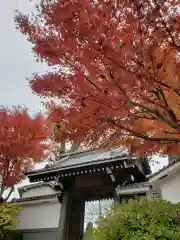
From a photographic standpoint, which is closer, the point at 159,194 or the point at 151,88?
the point at 151,88

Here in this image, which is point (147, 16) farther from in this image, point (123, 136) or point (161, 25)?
point (123, 136)

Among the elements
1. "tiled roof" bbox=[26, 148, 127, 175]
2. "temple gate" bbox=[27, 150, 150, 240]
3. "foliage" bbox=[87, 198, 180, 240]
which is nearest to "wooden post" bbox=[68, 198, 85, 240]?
"temple gate" bbox=[27, 150, 150, 240]

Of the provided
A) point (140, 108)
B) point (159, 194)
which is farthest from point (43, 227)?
point (140, 108)

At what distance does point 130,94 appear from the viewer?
24.5ft

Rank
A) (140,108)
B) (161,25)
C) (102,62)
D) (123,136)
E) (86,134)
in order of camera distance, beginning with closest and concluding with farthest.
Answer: (161,25) < (102,62) < (140,108) < (86,134) < (123,136)

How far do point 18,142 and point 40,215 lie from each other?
350 cm

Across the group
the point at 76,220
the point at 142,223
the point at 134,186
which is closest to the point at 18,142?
the point at 76,220

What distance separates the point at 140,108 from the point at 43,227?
27.5 ft

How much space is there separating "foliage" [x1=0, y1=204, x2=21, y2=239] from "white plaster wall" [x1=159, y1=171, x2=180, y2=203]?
6.33 metres

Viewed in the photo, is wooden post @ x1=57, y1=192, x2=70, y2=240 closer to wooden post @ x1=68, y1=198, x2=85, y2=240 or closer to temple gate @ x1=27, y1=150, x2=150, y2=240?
temple gate @ x1=27, y1=150, x2=150, y2=240

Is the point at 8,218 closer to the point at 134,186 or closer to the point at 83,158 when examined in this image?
the point at 83,158

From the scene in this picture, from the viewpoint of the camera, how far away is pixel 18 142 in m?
14.8

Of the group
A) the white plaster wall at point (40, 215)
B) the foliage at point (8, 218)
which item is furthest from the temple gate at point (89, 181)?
the foliage at point (8, 218)

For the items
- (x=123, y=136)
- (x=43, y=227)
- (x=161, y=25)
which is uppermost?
(x=161, y=25)
